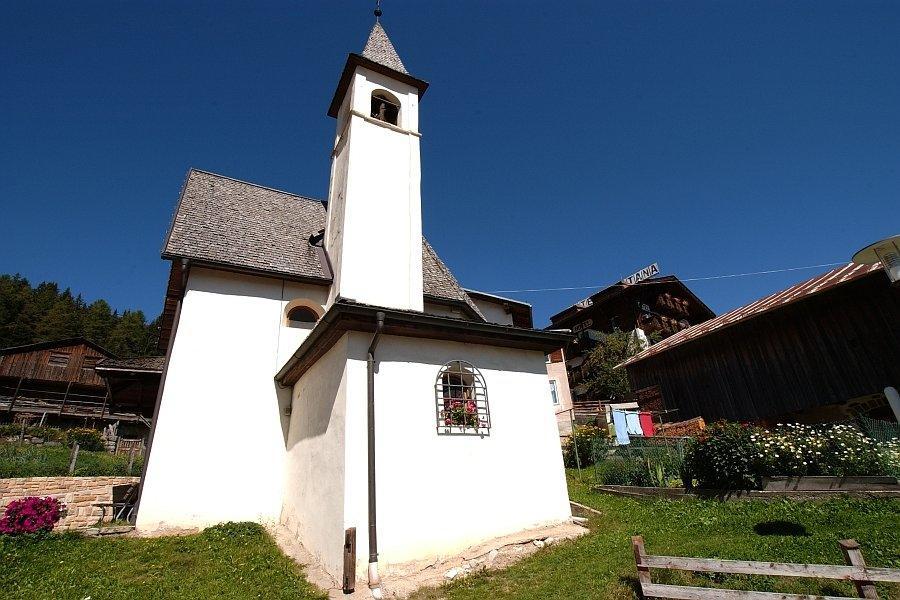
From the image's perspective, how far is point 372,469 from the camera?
6.35 m

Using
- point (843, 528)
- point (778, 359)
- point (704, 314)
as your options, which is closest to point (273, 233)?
point (843, 528)

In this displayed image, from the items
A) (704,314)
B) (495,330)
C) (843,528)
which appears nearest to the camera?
(843,528)

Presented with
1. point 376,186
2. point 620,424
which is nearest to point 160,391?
point 376,186

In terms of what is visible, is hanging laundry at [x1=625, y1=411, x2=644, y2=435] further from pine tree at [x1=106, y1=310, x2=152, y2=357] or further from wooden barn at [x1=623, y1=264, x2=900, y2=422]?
pine tree at [x1=106, y1=310, x2=152, y2=357]

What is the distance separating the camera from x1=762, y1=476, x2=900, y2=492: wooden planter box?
24.0 ft

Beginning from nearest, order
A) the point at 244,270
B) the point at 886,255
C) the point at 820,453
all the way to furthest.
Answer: the point at 820,453 < the point at 244,270 < the point at 886,255

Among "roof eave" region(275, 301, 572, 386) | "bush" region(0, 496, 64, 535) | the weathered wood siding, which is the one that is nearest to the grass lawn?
"bush" region(0, 496, 64, 535)

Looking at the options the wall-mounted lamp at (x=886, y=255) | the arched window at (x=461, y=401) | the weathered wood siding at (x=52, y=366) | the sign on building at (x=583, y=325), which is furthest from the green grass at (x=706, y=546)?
the weathered wood siding at (x=52, y=366)

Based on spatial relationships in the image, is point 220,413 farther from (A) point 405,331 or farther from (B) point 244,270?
(A) point 405,331

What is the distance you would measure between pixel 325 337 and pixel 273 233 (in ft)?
23.4

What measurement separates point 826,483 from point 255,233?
579 inches

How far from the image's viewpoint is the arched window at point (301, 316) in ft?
37.1

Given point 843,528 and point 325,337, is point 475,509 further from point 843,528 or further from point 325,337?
point 843,528

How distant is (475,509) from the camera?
7105mm
